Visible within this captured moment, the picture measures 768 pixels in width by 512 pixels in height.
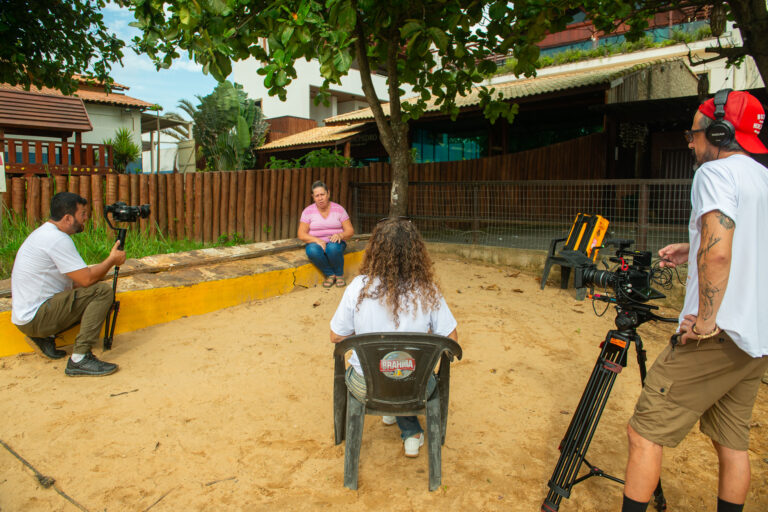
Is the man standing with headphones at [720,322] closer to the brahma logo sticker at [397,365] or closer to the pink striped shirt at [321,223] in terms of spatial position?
the brahma logo sticker at [397,365]

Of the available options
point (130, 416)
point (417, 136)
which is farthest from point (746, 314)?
point (417, 136)

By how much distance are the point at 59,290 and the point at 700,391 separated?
13.8 feet

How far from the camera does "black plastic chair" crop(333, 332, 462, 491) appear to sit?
89.6 inches

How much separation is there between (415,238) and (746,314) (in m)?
1.44

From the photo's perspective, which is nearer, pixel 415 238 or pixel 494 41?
pixel 415 238

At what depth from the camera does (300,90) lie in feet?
83.4

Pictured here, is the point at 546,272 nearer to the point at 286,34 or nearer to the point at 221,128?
the point at 286,34

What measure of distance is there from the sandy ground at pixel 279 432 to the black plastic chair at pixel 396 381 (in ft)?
0.73

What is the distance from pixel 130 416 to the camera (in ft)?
10.4

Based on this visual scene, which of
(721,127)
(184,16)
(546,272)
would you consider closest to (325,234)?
(546,272)

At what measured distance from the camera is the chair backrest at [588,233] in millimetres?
5953

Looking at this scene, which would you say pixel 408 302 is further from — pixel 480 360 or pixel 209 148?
pixel 209 148

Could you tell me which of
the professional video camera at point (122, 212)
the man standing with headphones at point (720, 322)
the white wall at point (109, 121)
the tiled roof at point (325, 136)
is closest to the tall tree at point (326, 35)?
the professional video camera at point (122, 212)

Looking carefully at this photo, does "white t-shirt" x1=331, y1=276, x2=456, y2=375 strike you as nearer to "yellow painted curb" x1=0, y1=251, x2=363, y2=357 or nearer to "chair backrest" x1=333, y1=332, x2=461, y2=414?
"chair backrest" x1=333, y1=332, x2=461, y2=414
